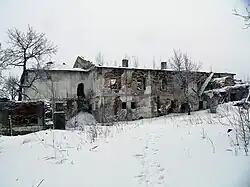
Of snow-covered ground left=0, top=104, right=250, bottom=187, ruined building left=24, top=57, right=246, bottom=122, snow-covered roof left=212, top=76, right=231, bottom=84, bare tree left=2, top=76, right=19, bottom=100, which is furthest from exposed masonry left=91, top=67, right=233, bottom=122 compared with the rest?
snow-covered ground left=0, top=104, right=250, bottom=187

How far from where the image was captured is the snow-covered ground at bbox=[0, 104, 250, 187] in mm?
2279

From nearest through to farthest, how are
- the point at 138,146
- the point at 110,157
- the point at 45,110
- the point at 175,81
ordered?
the point at 110,157 < the point at 138,146 < the point at 45,110 < the point at 175,81

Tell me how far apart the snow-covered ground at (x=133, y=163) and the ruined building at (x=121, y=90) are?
371 inches

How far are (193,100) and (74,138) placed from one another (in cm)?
1196

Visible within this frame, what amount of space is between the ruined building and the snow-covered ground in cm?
943

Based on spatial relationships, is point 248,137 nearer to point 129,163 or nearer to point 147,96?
point 129,163

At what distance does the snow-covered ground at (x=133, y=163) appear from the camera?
2279 millimetres

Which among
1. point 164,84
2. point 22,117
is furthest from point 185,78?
point 22,117

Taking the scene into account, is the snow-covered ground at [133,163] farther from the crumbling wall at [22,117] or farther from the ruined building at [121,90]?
the ruined building at [121,90]

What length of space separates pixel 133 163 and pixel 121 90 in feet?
37.1

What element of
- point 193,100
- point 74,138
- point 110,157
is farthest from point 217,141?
point 193,100

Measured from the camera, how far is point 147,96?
14.4 meters

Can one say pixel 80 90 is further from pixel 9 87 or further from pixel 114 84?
pixel 9 87

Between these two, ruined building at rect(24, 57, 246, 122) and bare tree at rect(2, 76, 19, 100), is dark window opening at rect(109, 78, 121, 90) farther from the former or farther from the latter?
bare tree at rect(2, 76, 19, 100)
